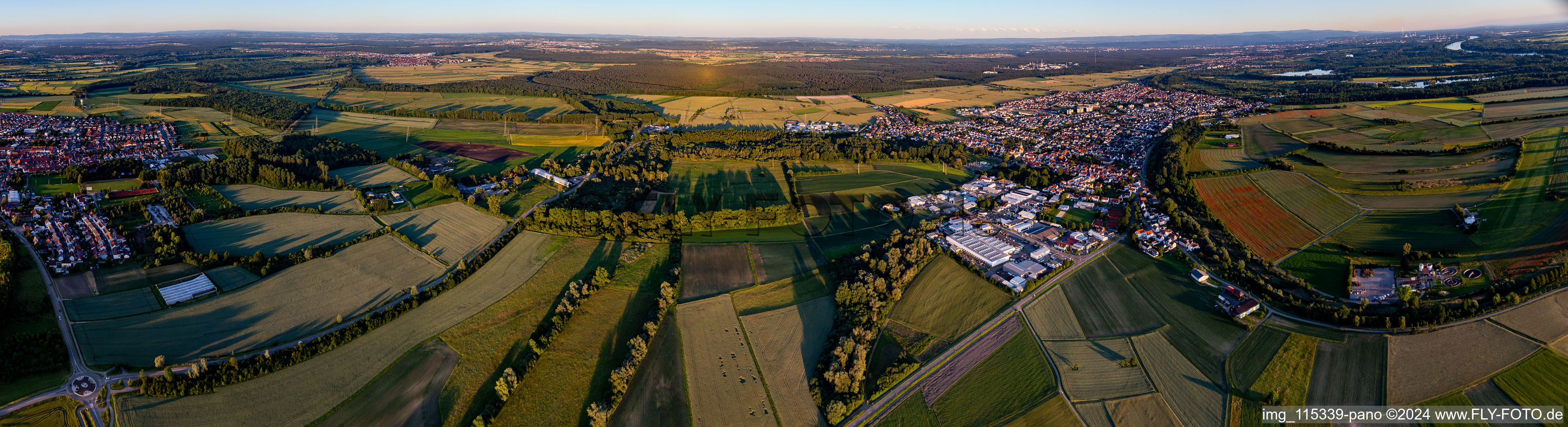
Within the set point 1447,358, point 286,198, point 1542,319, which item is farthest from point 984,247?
point 286,198

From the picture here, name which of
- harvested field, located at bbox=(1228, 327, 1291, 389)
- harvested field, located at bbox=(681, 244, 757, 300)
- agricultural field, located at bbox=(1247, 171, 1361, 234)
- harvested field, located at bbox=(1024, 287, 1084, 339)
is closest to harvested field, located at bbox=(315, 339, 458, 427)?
harvested field, located at bbox=(681, 244, 757, 300)

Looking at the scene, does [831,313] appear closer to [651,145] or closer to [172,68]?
[651,145]

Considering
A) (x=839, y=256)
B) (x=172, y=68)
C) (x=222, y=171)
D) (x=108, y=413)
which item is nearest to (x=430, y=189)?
(x=222, y=171)

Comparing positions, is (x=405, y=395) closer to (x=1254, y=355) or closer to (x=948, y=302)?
(x=948, y=302)

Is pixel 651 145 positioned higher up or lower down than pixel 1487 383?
higher up

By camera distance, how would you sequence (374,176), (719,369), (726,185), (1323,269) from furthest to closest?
(374,176) → (726,185) → (1323,269) → (719,369)
